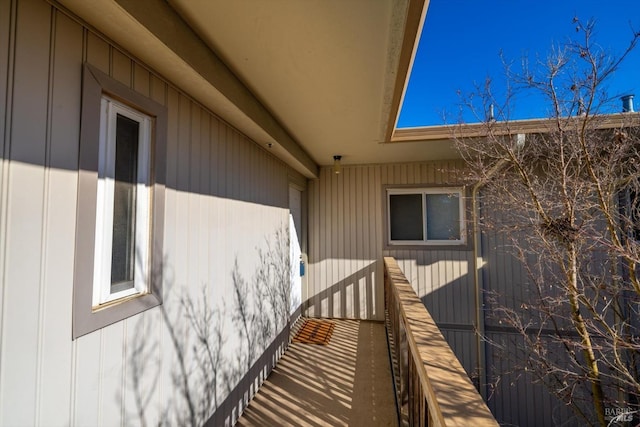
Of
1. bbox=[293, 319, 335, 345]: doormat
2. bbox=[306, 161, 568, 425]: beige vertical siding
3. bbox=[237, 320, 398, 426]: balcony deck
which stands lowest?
bbox=[237, 320, 398, 426]: balcony deck

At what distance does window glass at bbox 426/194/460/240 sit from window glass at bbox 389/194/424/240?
6.6 inches

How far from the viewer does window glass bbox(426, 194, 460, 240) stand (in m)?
4.75

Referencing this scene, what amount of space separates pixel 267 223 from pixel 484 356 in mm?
4134

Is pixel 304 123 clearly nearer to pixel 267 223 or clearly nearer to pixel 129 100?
pixel 267 223

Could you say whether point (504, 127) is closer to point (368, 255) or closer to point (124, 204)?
point (368, 255)

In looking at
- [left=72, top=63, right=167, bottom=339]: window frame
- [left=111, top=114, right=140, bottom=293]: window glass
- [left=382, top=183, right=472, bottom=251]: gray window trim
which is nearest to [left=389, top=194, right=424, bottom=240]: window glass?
[left=382, top=183, right=472, bottom=251]: gray window trim

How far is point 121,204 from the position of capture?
4.62ft

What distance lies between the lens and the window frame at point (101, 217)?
3.81 ft

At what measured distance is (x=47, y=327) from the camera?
3.39 feet

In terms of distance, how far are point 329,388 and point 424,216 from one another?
316cm

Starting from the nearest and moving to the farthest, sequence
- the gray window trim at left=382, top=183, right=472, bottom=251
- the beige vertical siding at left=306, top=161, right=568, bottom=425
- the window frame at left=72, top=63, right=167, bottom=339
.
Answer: the window frame at left=72, top=63, right=167, bottom=339, the beige vertical siding at left=306, top=161, right=568, bottom=425, the gray window trim at left=382, top=183, right=472, bottom=251

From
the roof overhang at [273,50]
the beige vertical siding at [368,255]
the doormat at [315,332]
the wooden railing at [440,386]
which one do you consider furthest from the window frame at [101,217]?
the beige vertical siding at [368,255]

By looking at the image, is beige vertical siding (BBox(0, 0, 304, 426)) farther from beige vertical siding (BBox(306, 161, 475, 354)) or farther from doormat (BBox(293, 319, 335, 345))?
beige vertical siding (BBox(306, 161, 475, 354))

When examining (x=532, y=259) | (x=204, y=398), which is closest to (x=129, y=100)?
(x=204, y=398)
